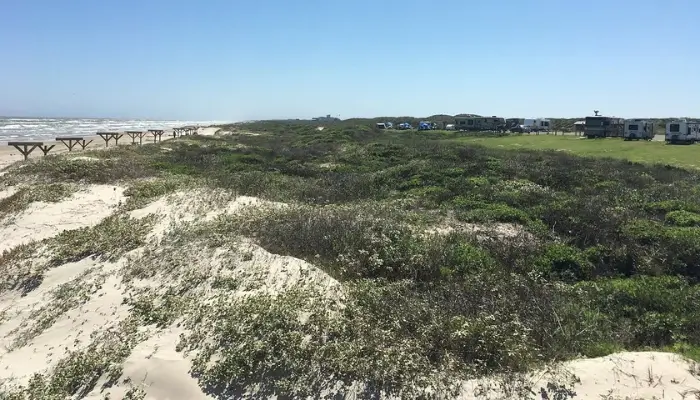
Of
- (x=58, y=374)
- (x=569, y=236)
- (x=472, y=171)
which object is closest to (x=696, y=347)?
(x=569, y=236)

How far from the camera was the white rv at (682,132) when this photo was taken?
42594 mm

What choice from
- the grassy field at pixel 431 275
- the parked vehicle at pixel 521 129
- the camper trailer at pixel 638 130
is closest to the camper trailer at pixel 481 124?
the parked vehicle at pixel 521 129

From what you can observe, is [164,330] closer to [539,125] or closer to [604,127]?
[604,127]

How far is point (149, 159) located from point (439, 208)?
1946 centimetres

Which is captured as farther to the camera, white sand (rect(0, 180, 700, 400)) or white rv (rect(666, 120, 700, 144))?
white rv (rect(666, 120, 700, 144))

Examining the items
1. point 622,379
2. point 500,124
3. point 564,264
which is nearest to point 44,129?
point 500,124

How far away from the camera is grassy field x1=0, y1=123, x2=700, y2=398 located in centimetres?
655

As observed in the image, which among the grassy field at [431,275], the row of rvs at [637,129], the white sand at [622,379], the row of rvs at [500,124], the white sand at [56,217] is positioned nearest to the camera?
the white sand at [622,379]

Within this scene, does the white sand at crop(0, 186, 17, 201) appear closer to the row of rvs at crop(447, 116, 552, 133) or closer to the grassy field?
the grassy field

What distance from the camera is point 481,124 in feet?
256

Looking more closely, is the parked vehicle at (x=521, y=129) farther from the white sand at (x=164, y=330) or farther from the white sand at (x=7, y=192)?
the white sand at (x=7, y=192)

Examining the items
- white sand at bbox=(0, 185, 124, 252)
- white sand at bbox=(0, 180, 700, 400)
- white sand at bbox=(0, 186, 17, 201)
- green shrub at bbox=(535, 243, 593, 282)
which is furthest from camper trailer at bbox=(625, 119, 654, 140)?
white sand at bbox=(0, 186, 17, 201)

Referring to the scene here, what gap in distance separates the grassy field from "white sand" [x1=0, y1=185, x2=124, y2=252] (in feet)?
2.95

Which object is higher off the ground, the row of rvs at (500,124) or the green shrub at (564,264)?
the row of rvs at (500,124)
